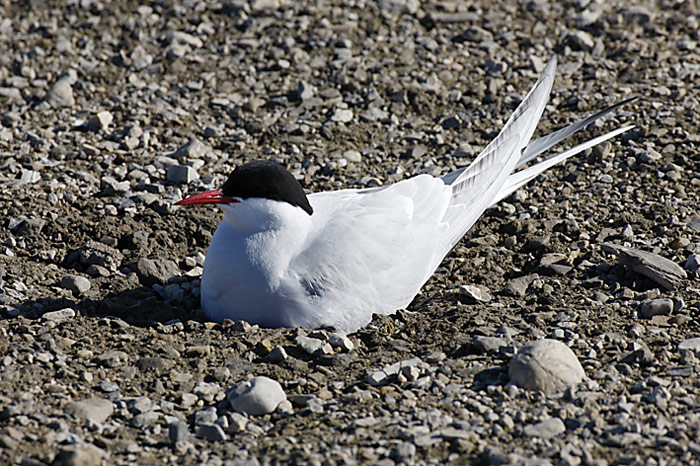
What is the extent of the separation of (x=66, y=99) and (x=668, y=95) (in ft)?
16.6

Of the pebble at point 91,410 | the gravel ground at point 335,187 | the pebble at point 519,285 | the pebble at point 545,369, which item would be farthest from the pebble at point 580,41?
the pebble at point 91,410

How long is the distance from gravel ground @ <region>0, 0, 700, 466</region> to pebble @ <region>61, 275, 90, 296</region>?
1 cm

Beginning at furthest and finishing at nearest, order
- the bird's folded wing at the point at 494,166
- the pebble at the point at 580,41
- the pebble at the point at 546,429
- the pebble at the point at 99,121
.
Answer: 1. the pebble at the point at 580,41
2. the pebble at the point at 99,121
3. the bird's folded wing at the point at 494,166
4. the pebble at the point at 546,429

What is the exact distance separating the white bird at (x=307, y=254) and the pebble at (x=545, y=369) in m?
1.06

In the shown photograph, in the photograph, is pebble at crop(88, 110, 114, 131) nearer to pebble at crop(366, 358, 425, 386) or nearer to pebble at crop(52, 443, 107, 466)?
pebble at crop(366, 358, 425, 386)

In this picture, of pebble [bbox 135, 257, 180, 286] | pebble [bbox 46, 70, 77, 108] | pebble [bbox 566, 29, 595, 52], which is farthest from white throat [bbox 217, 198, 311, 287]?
pebble [bbox 566, 29, 595, 52]

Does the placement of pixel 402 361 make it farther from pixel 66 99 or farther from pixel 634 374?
pixel 66 99

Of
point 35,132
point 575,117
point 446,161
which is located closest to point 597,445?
point 446,161

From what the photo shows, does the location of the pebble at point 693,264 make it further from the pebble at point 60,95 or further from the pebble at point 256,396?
the pebble at point 60,95

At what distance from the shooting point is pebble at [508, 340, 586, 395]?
3.89 meters

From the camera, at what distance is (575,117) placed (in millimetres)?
7105

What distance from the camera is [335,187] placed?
6414 millimetres

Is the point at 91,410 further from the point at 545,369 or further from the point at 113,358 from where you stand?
the point at 545,369

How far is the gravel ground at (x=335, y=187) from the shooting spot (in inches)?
143
